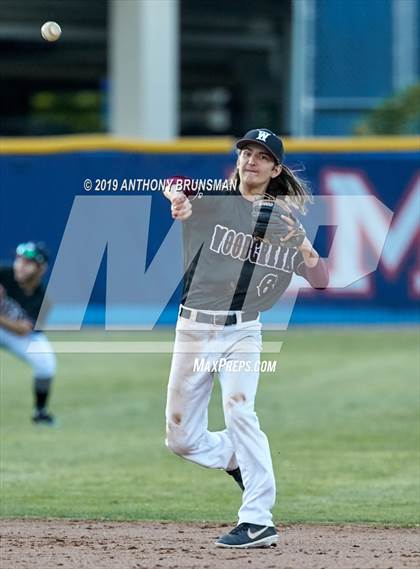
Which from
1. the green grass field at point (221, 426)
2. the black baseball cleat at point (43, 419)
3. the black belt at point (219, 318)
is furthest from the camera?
the black baseball cleat at point (43, 419)

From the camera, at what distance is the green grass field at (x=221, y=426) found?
27.7ft

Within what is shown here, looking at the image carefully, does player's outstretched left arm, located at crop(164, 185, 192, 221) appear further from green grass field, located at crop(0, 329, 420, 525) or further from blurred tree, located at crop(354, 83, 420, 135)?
blurred tree, located at crop(354, 83, 420, 135)

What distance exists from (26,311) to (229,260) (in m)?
6.23

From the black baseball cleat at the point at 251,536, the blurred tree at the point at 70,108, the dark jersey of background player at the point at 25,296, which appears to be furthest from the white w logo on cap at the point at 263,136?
the blurred tree at the point at 70,108

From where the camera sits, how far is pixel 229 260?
21.8ft

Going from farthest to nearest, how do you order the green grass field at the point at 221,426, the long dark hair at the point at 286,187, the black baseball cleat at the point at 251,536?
the green grass field at the point at 221,426 → the long dark hair at the point at 286,187 → the black baseball cleat at the point at 251,536

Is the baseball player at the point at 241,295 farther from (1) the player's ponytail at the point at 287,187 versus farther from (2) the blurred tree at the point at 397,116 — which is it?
(2) the blurred tree at the point at 397,116

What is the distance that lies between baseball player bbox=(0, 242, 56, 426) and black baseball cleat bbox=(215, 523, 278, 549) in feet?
18.8

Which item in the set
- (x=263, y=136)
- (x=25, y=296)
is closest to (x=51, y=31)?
(x=263, y=136)

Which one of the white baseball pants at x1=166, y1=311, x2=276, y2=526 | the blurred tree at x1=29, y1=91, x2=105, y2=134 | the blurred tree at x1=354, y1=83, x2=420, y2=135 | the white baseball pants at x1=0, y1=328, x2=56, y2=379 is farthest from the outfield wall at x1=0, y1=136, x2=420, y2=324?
the blurred tree at x1=29, y1=91, x2=105, y2=134

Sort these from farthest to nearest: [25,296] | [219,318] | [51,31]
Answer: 1. [25,296]
2. [51,31]
3. [219,318]

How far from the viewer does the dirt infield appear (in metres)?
6.09

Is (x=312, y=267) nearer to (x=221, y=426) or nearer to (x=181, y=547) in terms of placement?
(x=181, y=547)

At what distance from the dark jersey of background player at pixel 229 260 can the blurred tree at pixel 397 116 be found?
570 inches
